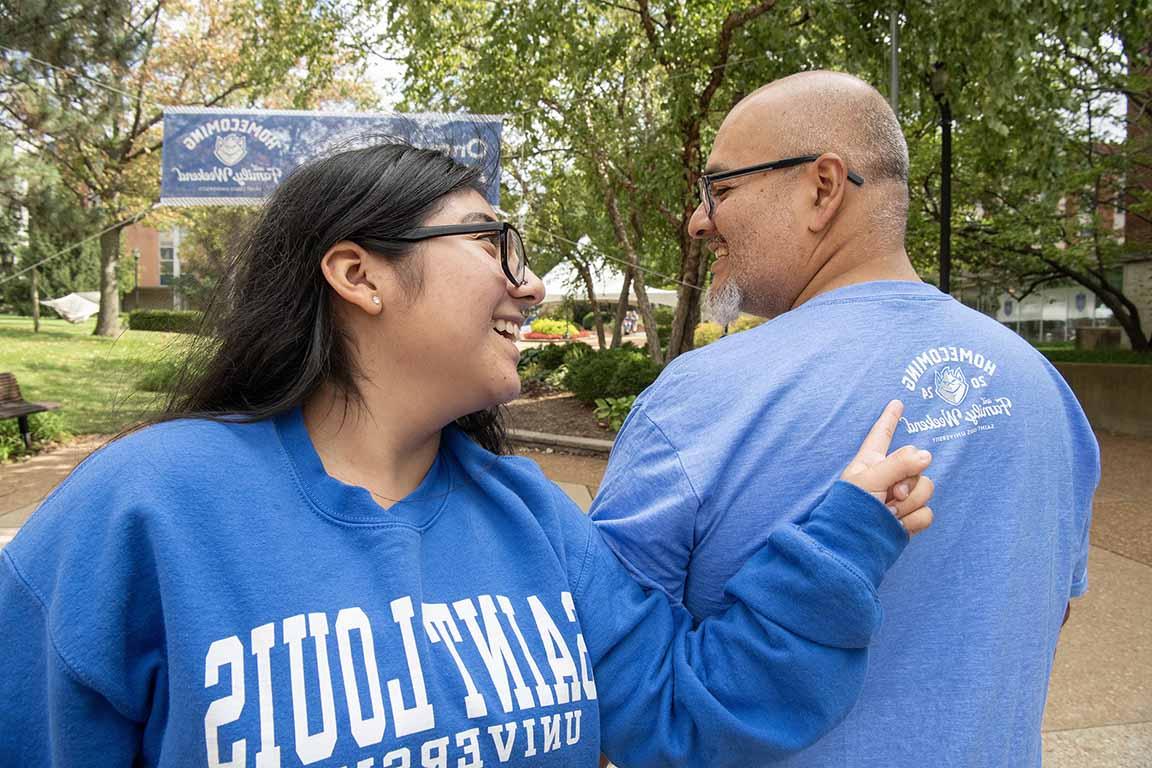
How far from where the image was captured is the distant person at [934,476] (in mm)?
1343

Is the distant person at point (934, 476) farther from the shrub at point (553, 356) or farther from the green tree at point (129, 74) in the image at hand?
the shrub at point (553, 356)

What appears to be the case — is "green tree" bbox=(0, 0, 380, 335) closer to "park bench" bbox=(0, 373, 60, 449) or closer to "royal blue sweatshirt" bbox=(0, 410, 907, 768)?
"park bench" bbox=(0, 373, 60, 449)

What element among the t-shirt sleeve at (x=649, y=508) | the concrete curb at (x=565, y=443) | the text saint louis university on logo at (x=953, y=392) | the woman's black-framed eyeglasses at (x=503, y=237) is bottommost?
the concrete curb at (x=565, y=443)

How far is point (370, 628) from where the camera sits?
117 centimetres

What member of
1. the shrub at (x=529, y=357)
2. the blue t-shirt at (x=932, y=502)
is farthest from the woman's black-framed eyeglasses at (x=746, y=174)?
the shrub at (x=529, y=357)

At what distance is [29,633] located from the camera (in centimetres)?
111

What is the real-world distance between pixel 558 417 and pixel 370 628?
11.1 m

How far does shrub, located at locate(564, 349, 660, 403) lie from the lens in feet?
40.1

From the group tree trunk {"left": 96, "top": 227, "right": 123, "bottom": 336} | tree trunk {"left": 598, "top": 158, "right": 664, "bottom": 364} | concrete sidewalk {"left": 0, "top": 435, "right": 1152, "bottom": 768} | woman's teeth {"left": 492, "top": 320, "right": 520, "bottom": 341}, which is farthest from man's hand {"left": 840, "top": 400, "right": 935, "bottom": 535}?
tree trunk {"left": 96, "top": 227, "right": 123, "bottom": 336}

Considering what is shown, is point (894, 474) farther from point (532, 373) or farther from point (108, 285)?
point (108, 285)

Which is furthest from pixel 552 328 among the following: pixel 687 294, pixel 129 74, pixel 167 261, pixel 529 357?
pixel 167 261

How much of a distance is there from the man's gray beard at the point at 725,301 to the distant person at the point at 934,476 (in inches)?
9.9

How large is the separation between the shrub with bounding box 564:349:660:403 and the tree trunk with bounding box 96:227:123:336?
16808mm

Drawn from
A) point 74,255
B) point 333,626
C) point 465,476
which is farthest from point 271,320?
point 74,255
